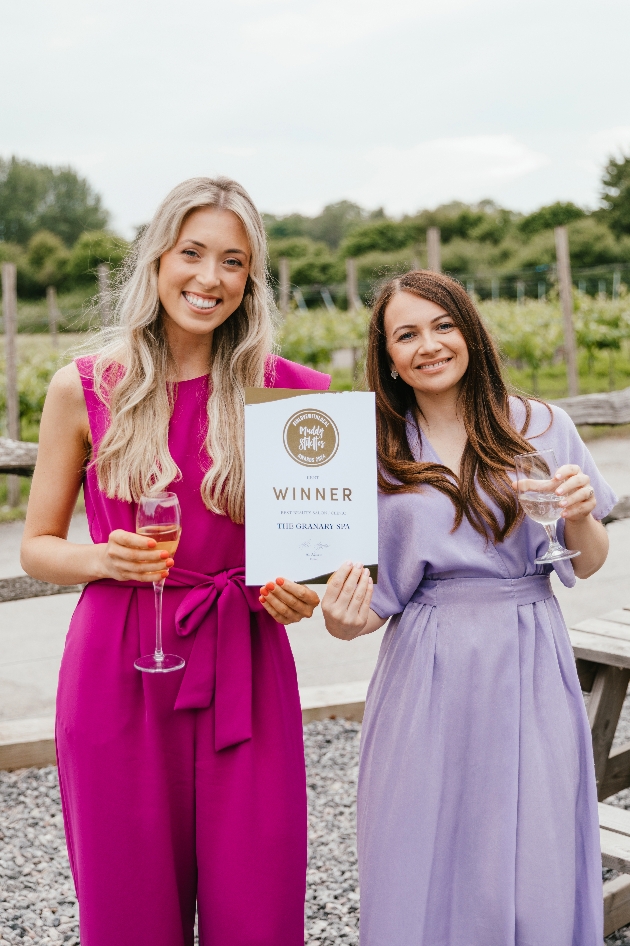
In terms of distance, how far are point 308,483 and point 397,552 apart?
0.42 m

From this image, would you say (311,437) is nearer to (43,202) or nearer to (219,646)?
(219,646)

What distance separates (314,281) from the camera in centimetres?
4069

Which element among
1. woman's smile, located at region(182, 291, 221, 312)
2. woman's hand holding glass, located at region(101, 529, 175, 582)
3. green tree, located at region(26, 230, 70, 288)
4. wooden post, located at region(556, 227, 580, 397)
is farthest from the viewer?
green tree, located at region(26, 230, 70, 288)

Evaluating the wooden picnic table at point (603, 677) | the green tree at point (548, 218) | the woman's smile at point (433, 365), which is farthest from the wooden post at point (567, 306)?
the green tree at point (548, 218)

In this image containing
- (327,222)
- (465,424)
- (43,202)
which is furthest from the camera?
(327,222)

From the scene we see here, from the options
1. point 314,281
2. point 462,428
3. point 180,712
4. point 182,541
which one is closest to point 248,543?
point 182,541

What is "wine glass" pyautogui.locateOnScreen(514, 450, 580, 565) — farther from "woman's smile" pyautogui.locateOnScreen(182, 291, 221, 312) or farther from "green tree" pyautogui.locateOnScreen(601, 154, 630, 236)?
"green tree" pyautogui.locateOnScreen(601, 154, 630, 236)

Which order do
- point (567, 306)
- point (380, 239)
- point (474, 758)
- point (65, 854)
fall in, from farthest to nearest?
point (380, 239)
point (567, 306)
point (65, 854)
point (474, 758)

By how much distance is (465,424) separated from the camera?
2357mm

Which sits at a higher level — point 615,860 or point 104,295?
point 104,295

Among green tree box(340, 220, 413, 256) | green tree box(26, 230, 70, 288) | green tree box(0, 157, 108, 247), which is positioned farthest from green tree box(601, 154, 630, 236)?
green tree box(0, 157, 108, 247)

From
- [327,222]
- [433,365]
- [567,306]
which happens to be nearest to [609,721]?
[433,365]

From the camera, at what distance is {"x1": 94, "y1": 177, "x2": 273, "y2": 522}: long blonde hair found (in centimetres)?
204
